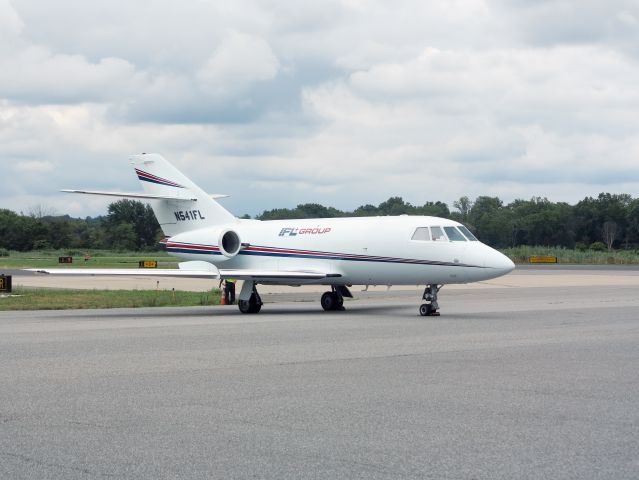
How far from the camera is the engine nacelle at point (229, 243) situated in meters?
28.6

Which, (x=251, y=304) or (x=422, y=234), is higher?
(x=422, y=234)

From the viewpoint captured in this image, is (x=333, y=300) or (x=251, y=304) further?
(x=333, y=300)

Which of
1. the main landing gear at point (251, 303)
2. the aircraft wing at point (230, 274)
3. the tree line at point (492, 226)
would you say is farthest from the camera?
the tree line at point (492, 226)

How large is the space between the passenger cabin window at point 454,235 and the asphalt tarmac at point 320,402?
499 cm

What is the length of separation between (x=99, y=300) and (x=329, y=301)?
8.45 m

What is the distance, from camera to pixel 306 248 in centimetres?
2723

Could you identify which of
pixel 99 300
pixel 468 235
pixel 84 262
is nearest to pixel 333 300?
pixel 468 235

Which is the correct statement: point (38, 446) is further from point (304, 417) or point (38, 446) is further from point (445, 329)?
point (445, 329)

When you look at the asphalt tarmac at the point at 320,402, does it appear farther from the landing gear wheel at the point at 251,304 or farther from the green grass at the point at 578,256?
the green grass at the point at 578,256

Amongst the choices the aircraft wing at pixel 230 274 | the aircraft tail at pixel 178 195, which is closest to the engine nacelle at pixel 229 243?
the aircraft tail at pixel 178 195

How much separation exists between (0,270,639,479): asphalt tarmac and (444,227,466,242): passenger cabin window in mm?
4992

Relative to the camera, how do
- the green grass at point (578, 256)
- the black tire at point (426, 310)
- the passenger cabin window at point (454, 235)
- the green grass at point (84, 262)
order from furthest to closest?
the green grass at point (578, 256)
the green grass at point (84, 262)
the passenger cabin window at point (454, 235)
the black tire at point (426, 310)

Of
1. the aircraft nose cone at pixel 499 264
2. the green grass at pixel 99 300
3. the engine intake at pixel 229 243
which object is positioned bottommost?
the green grass at pixel 99 300

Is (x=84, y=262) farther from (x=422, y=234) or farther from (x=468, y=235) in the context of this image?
(x=468, y=235)
